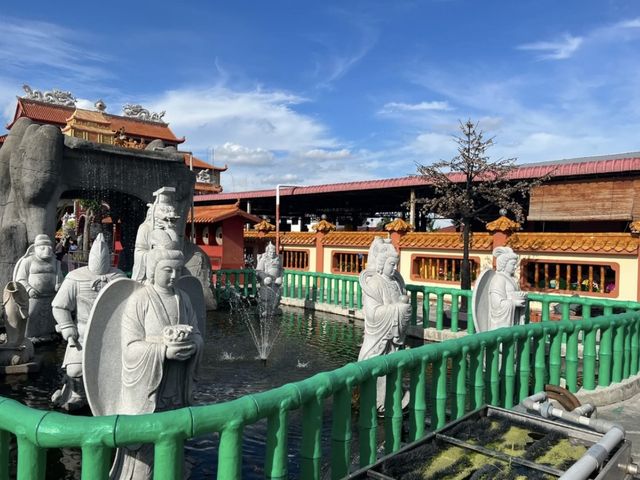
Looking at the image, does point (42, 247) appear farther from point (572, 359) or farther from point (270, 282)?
point (572, 359)

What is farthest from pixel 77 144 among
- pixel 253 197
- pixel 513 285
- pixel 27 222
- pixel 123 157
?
pixel 253 197

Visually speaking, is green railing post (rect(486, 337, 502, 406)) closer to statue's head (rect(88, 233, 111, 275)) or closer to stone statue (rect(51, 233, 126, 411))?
stone statue (rect(51, 233, 126, 411))

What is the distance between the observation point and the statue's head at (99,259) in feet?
20.1

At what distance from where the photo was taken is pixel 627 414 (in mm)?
5703

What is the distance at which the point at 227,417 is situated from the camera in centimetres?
238

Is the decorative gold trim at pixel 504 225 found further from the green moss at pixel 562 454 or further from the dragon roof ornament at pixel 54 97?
the dragon roof ornament at pixel 54 97

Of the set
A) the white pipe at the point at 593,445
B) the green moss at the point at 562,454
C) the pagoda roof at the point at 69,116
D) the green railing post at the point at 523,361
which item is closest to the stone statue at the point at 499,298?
the green railing post at the point at 523,361

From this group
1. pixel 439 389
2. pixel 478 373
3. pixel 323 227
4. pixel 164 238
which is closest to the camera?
pixel 164 238

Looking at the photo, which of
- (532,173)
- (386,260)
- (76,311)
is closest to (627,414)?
(386,260)

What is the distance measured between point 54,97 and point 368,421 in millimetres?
38750

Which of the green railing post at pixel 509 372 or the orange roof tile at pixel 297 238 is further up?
the orange roof tile at pixel 297 238

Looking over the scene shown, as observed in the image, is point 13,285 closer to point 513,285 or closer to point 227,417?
point 227,417

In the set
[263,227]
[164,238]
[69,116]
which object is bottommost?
[164,238]

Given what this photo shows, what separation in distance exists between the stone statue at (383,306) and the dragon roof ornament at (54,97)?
1409 inches
